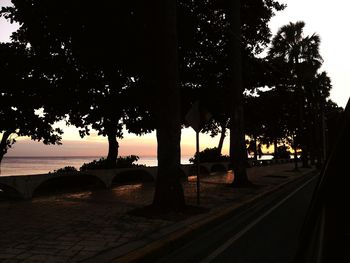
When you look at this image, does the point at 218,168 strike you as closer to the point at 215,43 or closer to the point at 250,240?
the point at 215,43

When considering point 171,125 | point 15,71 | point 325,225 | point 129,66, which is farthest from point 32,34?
point 325,225

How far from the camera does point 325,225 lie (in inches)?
53.9

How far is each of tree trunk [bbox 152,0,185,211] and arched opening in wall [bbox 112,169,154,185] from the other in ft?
31.0

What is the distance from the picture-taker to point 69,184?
1641 centimetres

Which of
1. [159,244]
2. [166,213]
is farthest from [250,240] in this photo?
[166,213]

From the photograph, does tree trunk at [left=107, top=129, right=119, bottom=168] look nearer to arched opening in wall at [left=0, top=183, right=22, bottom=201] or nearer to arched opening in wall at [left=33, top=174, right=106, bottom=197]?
arched opening in wall at [left=33, top=174, right=106, bottom=197]

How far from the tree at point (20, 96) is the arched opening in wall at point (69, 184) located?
3.77 metres

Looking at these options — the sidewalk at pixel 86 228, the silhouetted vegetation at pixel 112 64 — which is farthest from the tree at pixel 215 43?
the sidewalk at pixel 86 228

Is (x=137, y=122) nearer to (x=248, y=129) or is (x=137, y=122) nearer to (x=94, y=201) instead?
(x=94, y=201)

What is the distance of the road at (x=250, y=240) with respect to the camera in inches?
254

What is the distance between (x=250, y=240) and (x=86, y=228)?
295cm

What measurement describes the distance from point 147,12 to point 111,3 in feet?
16.4

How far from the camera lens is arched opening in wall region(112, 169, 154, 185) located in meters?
19.5

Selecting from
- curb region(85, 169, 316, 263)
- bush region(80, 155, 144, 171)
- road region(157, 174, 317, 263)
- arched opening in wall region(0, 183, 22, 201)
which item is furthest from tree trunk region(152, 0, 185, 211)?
bush region(80, 155, 144, 171)
